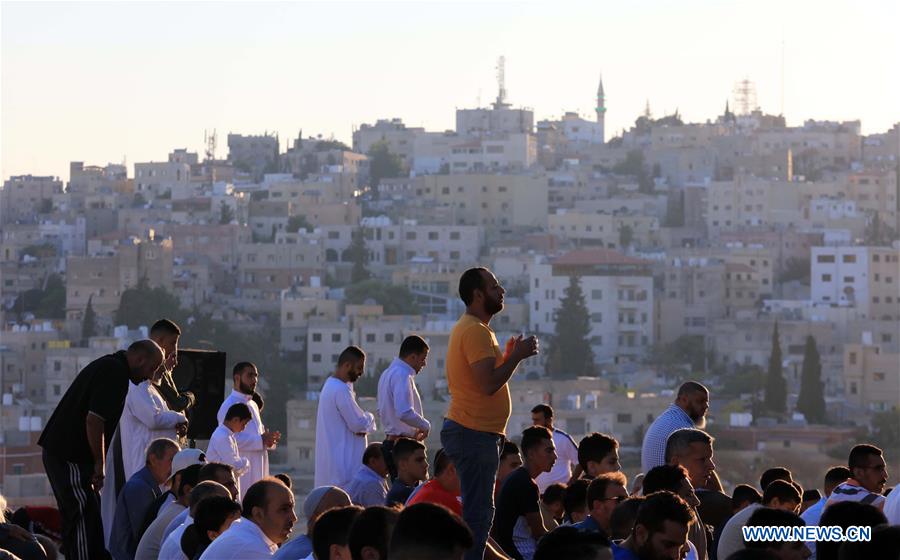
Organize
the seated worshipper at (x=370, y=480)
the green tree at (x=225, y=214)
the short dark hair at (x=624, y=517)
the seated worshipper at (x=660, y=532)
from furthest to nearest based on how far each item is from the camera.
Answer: the green tree at (x=225, y=214), the seated worshipper at (x=370, y=480), the short dark hair at (x=624, y=517), the seated worshipper at (x=660, y=532)

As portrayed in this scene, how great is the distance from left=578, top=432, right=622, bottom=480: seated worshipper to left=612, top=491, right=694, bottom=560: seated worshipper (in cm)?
258

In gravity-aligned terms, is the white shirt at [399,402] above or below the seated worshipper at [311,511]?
above

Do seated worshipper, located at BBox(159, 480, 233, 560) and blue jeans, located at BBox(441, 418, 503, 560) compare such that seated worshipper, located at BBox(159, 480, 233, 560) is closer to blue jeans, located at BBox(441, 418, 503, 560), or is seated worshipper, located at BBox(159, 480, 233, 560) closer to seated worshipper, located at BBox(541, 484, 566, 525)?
blue jeans, located at BBox(441, 418, 503, 560)

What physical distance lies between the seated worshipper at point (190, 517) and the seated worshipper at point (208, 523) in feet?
0.14

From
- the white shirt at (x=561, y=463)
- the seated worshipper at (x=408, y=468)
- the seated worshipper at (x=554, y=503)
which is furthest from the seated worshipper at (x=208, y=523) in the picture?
the white shirt at (x=561, y=463)

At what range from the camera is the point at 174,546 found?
7.83 metres

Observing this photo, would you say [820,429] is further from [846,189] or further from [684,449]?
[684,449]

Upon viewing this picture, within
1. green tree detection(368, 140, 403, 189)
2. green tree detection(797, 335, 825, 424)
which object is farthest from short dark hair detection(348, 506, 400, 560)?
green tree detection(368, 140, 403, 189)

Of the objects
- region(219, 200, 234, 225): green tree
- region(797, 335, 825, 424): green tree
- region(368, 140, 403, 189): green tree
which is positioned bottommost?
region(797, 335, 825, 424): green tree

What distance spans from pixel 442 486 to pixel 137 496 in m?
1.44

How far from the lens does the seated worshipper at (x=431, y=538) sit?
579 cm

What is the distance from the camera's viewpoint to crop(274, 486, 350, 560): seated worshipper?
731cm

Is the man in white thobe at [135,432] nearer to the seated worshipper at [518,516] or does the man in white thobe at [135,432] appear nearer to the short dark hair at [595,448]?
the seated worshipper at [518,516]

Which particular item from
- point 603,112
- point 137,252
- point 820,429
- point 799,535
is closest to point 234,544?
point 799,535
